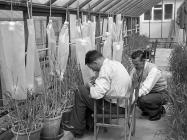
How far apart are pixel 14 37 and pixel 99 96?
1.12 m

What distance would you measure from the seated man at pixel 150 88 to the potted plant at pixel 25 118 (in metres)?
1.37

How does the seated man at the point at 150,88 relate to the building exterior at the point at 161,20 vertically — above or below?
below

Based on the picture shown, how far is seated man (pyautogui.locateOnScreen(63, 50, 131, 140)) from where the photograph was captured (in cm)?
282

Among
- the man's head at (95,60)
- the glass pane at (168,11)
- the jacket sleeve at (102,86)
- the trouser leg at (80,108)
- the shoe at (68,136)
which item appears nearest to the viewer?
the jacket sleeve at (102,86)

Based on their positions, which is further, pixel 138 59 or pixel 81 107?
pixel 138 59

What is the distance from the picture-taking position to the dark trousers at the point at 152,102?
357 centimetres

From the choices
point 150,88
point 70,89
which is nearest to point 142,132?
point 150,88

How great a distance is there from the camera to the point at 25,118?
8.59ft

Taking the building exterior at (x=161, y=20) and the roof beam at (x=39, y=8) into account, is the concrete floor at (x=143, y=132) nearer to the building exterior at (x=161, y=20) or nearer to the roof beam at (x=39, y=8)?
the roof beam at (x=39, y=8)

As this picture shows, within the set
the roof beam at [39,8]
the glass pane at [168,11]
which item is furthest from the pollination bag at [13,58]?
the glass pane at [168,11]

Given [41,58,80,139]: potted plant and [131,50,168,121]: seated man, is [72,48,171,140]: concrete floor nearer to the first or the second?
[131,50,168,121]: seated man

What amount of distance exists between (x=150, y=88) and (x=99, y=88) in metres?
0.90

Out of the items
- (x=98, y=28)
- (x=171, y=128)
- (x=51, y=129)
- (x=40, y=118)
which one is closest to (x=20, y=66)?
(x=40, y=118)

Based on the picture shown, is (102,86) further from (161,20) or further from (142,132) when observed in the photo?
(161,20)
